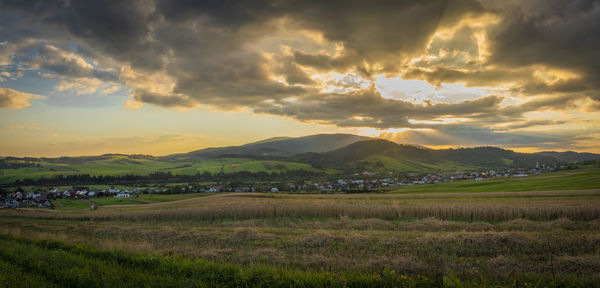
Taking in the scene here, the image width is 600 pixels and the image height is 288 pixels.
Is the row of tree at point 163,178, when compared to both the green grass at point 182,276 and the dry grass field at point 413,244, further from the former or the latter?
the green grass at point 182,276

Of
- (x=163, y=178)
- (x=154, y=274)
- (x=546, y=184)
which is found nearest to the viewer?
(x=154, y=274)

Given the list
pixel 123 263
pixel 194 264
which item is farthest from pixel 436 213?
pixel 123 263

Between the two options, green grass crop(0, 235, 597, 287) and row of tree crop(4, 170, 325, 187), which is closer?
green grass crop(0, 235, 597, 287)

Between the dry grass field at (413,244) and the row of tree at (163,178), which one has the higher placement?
the dry grass field at (413,244)

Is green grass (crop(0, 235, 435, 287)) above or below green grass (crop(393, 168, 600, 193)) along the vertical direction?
above

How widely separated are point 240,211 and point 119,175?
512 ft

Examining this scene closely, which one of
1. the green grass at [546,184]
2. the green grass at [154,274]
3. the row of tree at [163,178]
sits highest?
the green grass at [154,274]

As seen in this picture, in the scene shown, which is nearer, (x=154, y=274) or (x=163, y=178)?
(x=154, y=274)

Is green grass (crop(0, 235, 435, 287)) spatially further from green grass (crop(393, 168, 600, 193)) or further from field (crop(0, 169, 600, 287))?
green grass (crop(393, 168, 600, 193))

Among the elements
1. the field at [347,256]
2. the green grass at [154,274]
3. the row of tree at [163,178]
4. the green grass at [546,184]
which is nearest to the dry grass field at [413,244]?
the field at [347,256]

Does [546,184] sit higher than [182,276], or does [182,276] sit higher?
[182,276]

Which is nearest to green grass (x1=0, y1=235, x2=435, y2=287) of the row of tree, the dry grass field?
the dry grass field

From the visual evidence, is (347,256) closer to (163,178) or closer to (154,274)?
(154,274)

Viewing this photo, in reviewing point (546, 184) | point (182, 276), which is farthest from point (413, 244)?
point (546, 184)
